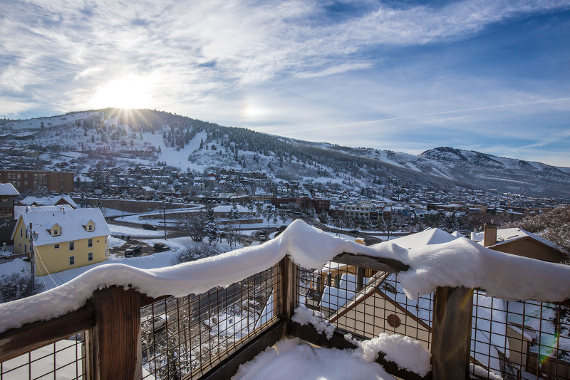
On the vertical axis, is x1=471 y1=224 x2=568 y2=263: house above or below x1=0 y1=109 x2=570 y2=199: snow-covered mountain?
below

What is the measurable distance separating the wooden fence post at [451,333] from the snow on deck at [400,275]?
0.37 ft

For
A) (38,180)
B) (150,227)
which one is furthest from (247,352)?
(38,180)

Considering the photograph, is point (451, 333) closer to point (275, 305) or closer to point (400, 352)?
point (400, 352)

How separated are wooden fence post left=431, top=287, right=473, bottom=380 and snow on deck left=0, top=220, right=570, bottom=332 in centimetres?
11

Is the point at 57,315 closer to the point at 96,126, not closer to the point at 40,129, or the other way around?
the point at 96,126

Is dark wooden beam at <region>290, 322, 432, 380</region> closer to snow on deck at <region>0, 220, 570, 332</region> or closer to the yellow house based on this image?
snow on deck at <region>0, 220, 570, 332</region>

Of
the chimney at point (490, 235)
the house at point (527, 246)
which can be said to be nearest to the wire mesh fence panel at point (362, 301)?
the chimney at point (490, 235)

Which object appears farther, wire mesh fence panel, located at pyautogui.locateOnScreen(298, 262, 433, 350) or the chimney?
the chimney

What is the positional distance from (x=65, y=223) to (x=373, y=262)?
1974cm

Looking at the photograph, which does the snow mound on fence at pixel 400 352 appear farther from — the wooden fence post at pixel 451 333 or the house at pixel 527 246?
the house at pixel 527 246

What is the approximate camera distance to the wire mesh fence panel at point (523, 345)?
143 cm

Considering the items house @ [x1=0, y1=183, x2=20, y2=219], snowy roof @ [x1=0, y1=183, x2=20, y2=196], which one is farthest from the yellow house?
snowy roof @ [x1=0, y1=183, x2=20, y2=196]

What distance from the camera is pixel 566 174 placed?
126m

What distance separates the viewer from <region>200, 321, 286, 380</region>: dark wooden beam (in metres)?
1.75
